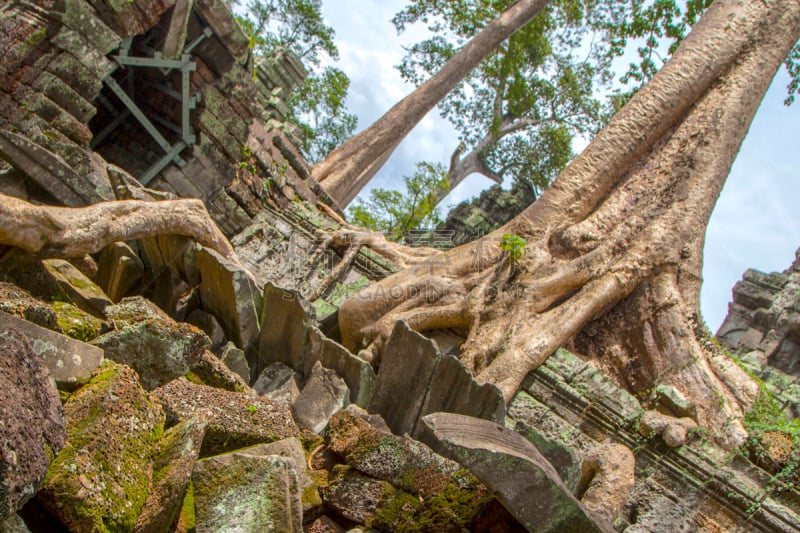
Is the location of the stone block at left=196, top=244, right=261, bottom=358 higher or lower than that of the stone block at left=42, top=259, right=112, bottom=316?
higher

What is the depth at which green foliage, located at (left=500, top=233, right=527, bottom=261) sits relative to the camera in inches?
189

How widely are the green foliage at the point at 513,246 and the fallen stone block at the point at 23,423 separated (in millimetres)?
3853

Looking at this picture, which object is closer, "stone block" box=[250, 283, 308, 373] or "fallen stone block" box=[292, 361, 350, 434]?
"fallen stone block" box=[292, 361, 350, 434]

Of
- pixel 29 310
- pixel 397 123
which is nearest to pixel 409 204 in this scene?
pixel 397 123

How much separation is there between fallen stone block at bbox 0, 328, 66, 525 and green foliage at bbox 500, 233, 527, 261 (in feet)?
12.6

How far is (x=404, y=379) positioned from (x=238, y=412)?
74 centimetres

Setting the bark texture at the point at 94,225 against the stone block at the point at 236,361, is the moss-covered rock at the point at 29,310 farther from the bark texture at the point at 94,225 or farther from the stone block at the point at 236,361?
the stone block at the point at 236,361

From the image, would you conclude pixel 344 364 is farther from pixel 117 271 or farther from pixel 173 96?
pixel 173 96

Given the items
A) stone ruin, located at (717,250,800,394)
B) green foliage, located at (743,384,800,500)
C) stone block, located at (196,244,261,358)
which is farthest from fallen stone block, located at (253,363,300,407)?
stone ruin, located at (717,250,800,394)

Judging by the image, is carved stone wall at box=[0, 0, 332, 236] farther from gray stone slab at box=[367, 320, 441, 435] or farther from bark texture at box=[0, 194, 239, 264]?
gray stone slab at box=[367, 320, 441, 435]

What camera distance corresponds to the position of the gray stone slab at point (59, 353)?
1576 mm

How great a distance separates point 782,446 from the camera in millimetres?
2980

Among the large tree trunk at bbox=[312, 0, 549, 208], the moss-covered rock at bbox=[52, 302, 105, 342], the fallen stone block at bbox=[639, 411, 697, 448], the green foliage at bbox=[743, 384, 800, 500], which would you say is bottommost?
the moss-covered rock at bbox=[52, 302, 105, 342]

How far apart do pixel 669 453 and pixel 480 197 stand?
14.7 meters
